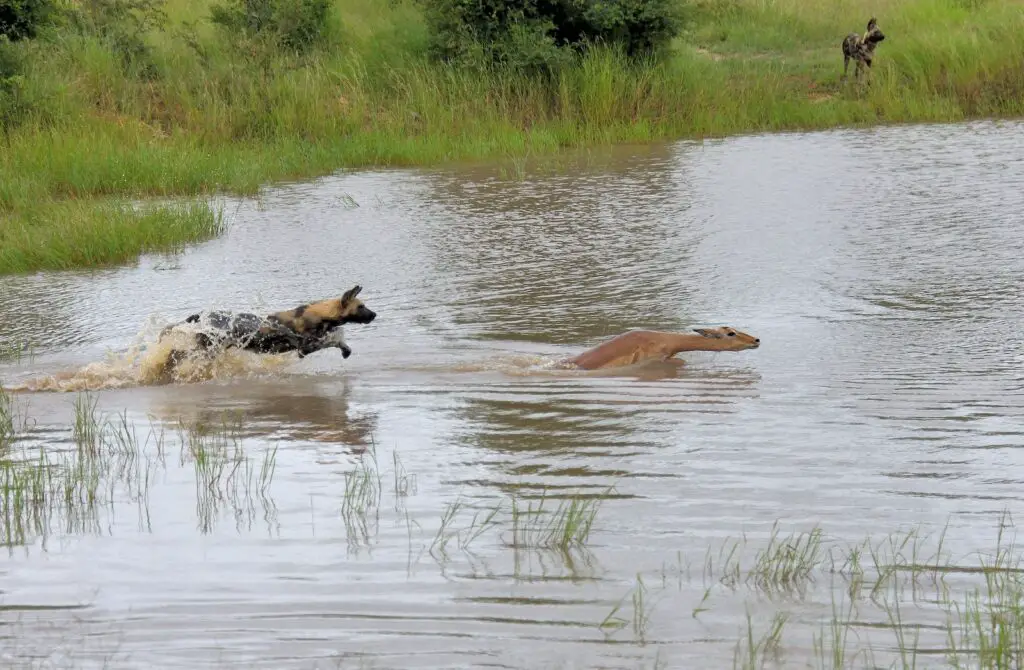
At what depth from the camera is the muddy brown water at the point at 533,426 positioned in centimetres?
434

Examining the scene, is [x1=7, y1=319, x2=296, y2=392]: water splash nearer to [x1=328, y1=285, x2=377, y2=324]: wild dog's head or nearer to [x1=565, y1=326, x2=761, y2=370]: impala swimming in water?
[x1=328, y1=285, x2=377, y2=324]: wild dog's head

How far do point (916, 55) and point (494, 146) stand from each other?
8.52m

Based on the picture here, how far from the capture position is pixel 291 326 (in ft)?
29.6

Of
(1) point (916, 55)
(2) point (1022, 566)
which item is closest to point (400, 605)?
(2) point (1022, 566)

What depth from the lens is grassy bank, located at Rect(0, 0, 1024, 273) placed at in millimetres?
18375

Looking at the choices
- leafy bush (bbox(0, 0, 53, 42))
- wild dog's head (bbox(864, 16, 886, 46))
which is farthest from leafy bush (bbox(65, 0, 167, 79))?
wild dog's head (bbox(864, 16, 886, 46))

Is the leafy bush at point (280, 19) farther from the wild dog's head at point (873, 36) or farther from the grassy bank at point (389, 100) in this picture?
the wild dog's head at point (873, 36)

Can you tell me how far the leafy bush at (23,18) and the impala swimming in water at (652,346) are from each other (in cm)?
1351

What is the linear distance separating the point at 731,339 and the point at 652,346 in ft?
1.75

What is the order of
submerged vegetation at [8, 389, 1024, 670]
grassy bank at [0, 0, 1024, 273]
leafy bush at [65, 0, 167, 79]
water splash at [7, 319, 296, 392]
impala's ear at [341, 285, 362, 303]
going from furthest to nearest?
1. leafy bush at [65, 0, 167, 79]
2. grassy bank at [0, 0, 1024, 273]
3. impala's ear at [341, 285, 362, 303]
4. water splash at [7, 319, 296, 392]
5. submerged vegetation at [8, 389, 1024, 670]

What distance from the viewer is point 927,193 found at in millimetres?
15016

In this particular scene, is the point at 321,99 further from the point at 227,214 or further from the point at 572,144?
the point at 227,214

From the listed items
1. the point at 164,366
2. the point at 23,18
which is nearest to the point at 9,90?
the point at 23,18

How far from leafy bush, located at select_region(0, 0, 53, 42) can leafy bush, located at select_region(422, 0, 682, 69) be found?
6999 mm
